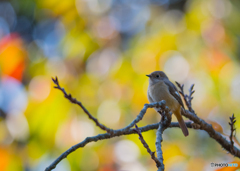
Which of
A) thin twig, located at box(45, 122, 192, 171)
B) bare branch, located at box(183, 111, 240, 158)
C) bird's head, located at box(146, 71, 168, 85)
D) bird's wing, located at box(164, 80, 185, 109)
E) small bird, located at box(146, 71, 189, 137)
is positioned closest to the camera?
thin twig, located at box(45, 122, 192, 171)

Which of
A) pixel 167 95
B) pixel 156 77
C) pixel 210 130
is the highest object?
pixel 156 77

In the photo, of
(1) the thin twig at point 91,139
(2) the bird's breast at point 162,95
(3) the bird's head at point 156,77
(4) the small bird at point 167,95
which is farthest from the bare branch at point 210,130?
(3) the bird's head at point 156,77

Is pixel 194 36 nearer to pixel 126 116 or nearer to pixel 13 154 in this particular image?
pixel 126 116

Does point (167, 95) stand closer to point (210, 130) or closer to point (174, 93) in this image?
point (174, 93)

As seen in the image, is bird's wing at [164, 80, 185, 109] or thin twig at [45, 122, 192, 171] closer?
thin twig at [45, 122, 192, 171]

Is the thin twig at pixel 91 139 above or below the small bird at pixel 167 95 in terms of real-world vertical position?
below

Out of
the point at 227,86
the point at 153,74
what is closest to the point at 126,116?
the point at 153,74

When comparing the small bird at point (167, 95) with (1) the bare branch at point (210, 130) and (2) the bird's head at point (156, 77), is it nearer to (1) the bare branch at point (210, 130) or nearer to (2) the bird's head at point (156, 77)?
(2) the bird's head at point (156, 77)

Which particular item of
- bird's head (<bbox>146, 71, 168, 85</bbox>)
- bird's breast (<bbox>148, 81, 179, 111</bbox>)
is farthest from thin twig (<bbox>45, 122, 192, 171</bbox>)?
bird's head (<bbox>146, 71, 168, 85</bbox>)

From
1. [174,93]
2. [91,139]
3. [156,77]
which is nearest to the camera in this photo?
[91,139]

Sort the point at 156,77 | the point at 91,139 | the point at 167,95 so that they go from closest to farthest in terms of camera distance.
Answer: the point at 91,139 → the point at 167,95 → the point at 156,77

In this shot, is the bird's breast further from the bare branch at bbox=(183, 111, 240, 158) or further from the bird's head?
the bare branch at bbox=(183, 111, 240, 158)

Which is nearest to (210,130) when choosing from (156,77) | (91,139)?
(91,139)

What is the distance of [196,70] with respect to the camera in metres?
3.91
